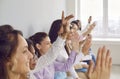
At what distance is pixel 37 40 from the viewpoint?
7.16 feet

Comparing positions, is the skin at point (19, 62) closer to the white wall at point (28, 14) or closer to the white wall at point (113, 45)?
the white wall at point (28, 14)

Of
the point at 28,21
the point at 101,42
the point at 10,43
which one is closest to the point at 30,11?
the point at 28,21

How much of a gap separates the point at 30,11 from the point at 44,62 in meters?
0.82

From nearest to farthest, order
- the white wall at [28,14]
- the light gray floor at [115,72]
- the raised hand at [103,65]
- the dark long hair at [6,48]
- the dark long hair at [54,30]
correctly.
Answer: the raised hand at [103,65], the dark long hair at [6,48], the white wall at [28,14], the dark long hair at [54,30], the light gray floor at [115,72]

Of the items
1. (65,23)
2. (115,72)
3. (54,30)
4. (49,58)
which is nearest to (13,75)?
(49,58)

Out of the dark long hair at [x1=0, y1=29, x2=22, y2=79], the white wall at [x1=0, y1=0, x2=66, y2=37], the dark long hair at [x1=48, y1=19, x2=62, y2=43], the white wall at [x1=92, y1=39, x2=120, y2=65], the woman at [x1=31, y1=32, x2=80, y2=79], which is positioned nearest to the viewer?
the dark long hair at [x1=0, y1=29, x2=22, y2=79]

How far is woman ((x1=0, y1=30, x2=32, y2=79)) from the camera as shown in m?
1.24

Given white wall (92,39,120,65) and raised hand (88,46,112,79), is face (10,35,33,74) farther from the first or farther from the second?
white wall (92,39,120,65)

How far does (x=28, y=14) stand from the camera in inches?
92.0

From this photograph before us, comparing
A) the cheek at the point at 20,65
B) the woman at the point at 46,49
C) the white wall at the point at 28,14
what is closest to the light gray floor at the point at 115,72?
the white wall at the point at 28,14

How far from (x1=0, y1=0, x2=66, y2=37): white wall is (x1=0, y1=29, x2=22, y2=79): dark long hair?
20.8 inches

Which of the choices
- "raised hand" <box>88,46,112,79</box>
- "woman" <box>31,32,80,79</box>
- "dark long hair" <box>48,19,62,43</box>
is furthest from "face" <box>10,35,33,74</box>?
"dark long hair" <box>48,19,62,43</box>

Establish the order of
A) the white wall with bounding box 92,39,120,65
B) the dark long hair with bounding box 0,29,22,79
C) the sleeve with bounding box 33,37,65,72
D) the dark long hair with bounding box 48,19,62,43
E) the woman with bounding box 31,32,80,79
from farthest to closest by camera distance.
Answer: the white wall with bounding box 92,39,120,65 → the dark long hair with bounding box 48,19,62,43 → the woman with bounding box 31,32,80,79 → the sleeve with bounding box 33,37,65,72 → the dark long hair with bounding box 0,29,22,79

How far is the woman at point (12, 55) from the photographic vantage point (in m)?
1.24
